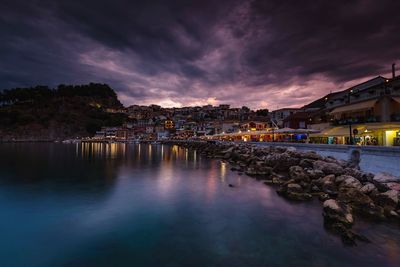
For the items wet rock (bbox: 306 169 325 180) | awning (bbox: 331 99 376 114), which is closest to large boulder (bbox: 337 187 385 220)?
wet rock (bbox: 306 169 325 180)

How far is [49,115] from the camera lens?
158 metres

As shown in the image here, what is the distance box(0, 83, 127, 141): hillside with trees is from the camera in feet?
484

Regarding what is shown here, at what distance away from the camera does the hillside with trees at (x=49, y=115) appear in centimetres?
14762

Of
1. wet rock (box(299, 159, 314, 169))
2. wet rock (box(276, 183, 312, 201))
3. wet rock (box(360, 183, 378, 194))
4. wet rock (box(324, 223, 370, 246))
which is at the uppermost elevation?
wet rock (box(299, 159, 314, 169))

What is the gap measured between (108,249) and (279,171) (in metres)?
18.3

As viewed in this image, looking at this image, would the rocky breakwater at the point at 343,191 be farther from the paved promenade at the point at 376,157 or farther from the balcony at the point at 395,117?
the balcony at the point at 395,117

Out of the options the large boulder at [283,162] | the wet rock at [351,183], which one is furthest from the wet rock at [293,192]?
the large boulder at [283,162]

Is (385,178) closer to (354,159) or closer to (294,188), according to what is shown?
(354,159)

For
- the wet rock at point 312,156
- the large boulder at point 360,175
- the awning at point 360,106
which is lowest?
the large boulder at point 360,175

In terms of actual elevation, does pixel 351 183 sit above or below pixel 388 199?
above

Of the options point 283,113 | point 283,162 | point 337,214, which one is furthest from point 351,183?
point 283,113

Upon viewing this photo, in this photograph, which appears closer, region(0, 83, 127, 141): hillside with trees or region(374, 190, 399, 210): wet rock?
region(374, 190, 399, 210): wet rock

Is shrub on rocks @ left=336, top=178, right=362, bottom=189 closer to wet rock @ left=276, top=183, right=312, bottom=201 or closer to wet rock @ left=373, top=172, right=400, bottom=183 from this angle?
wet rock @ left=373, top=172, right=400, bottom=183

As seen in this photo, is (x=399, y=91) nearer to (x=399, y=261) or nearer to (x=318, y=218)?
(x=318, y=218)
